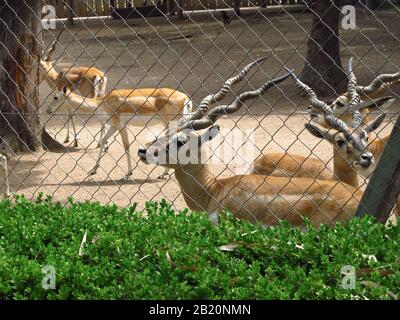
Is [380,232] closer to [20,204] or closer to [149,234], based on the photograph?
[149,234]

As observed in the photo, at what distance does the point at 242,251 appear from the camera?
12.1 ft

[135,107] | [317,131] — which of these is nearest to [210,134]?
[317,131]

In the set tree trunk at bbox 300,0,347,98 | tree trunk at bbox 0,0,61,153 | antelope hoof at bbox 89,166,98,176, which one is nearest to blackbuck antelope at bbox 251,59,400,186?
antelope hoof at bbox 89,166,98,176

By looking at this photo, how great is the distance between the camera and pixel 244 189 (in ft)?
20.5

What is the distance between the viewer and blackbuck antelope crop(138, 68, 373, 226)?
19.4ft

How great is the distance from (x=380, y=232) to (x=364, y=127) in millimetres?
3530

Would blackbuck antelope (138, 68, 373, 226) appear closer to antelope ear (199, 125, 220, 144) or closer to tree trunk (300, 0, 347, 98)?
antelope ear (199, 125, 220, 144)

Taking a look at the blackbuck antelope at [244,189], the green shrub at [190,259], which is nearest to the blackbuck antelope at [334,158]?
the blackbuck antelope at [244,189]

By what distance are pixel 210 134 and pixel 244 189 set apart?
51cm

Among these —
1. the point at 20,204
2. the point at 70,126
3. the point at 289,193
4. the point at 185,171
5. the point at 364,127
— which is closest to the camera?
the point at 20,204

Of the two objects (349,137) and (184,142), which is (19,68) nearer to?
(184,142)
